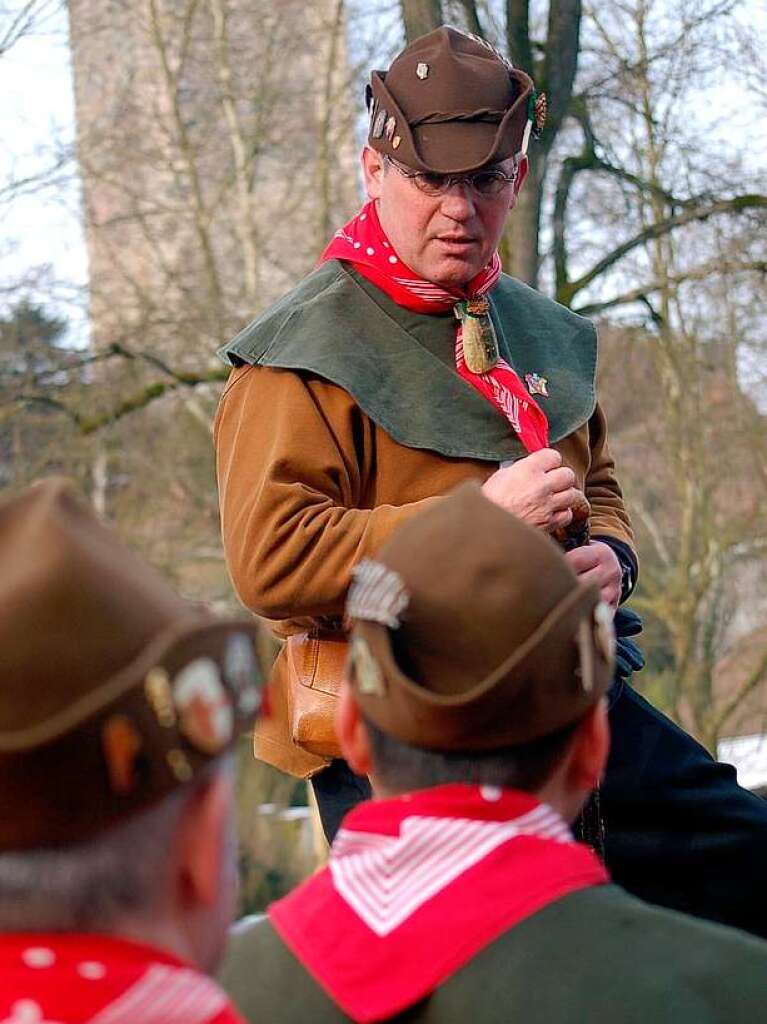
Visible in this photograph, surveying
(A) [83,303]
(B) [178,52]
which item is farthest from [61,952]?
(B) [178,52]

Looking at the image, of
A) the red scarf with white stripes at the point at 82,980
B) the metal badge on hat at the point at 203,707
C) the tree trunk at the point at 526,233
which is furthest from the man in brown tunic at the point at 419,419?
the tree trunk at the point at 526,233

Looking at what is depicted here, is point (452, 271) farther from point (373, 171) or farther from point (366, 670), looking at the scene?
point (366, 670)

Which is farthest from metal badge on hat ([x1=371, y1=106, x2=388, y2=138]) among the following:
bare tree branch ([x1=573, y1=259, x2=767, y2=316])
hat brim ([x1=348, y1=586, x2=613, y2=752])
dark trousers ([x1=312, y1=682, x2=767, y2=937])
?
bare tree branch ([x1=573, y1=259, x2=767, y2=316])

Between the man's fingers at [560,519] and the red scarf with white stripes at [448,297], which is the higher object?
the red scarf with white stripes at [448,297]

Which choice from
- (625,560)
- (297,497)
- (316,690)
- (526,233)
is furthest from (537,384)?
(526,233)

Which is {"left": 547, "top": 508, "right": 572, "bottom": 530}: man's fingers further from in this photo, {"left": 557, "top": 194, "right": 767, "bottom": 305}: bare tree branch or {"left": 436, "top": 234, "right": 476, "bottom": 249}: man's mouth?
{"left": 557, "top": 194, "right": 767, "bottom": 305}: bare tree branch

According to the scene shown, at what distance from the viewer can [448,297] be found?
3439 mm

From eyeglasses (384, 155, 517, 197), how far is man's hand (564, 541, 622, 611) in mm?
731

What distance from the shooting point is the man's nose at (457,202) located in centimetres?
338

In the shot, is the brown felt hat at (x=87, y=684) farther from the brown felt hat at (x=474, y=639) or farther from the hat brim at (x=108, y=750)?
the brown felt hat at (x=474, y=639)

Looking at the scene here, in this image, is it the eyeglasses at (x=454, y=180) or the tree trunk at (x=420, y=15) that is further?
the tree trunk at (x=420, y=15)

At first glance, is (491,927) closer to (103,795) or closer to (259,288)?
(103,795)

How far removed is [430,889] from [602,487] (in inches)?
74.3

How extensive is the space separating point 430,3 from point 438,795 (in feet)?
18.6
